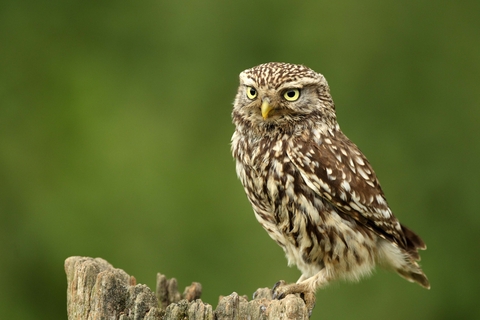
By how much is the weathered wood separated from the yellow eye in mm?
1051

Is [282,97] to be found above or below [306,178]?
above

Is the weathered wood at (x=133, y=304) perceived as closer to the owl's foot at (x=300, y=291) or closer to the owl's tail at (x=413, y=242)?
the owl's foot at (x=300, y=291)

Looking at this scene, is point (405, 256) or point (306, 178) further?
point (405, 256)

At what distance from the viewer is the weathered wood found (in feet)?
8.90

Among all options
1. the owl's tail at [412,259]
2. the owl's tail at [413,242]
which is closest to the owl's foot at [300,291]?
the owl's tail at [412,259]

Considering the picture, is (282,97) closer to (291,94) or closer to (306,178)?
(291,94)

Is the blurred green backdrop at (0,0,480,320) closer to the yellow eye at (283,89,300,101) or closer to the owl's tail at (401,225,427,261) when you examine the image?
the owl's tail at (401,225,427,261)

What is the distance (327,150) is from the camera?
340 centimetres

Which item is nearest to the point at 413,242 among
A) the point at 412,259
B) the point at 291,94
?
the point at 412,259

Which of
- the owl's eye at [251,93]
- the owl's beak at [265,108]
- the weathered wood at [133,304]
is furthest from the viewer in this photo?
the owl's eye at [251,93]

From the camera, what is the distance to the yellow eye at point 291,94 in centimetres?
335

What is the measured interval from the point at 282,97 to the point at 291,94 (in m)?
0.06

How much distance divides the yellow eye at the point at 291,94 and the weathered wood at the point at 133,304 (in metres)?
1.05

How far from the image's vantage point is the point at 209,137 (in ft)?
18.7
